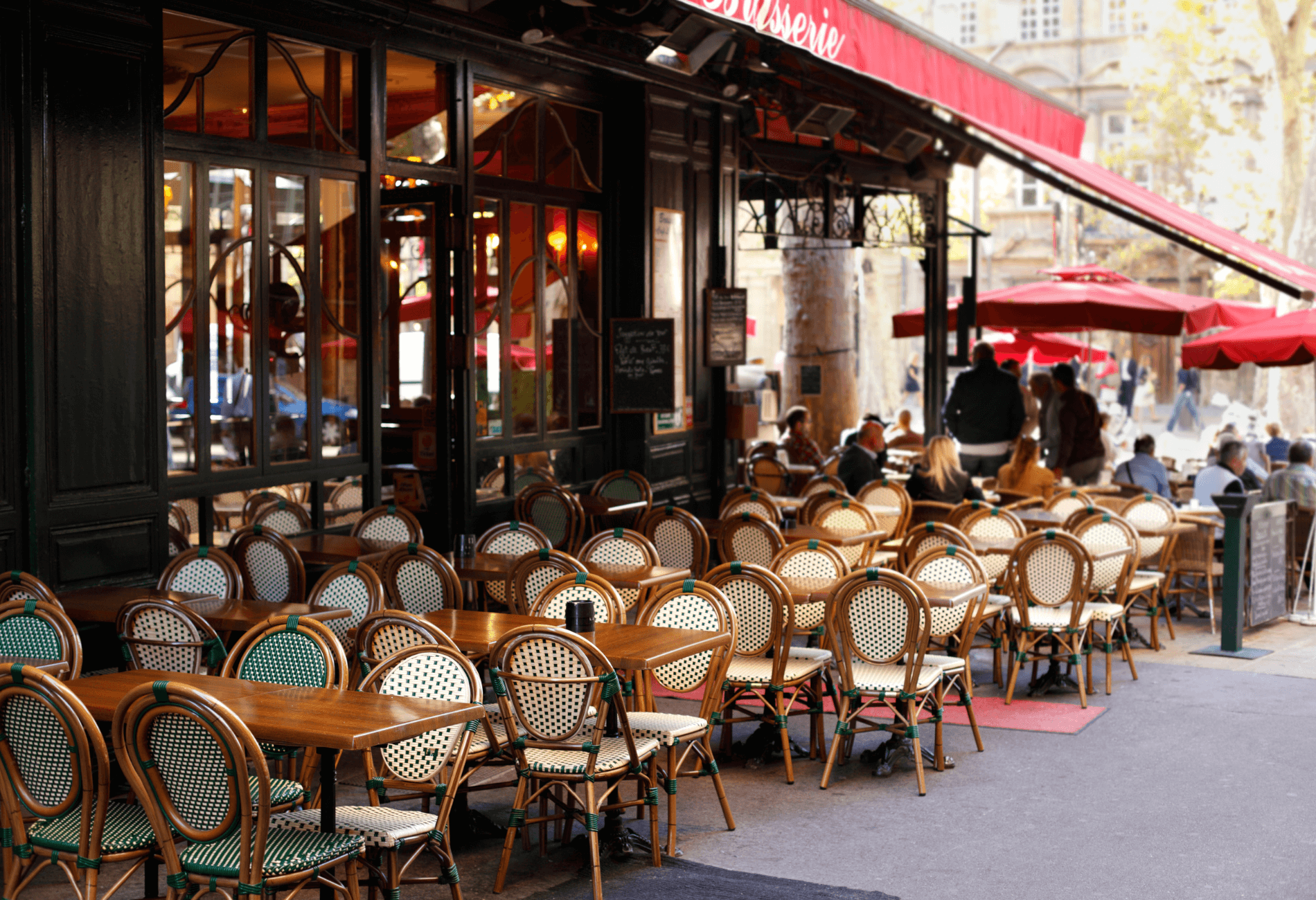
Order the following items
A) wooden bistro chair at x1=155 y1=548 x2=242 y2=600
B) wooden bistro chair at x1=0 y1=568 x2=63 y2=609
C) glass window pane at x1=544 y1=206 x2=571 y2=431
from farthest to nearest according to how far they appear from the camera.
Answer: glass window pane at x1=544 y1=206 x2=571 y2=431
wooden bistro chair at x1=155 y1=548 x2=242 y2=600
wooden bistro chair at x1=0 y1=568 x2=63 y2=609

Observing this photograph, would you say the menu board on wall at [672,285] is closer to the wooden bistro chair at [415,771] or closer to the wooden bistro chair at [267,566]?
the wooden bistro chair at [267,566]

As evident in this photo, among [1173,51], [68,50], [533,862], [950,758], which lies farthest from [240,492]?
[1173,51]

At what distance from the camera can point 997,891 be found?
499 centimetres

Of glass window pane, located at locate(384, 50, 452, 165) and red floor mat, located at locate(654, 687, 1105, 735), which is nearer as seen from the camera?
red floor mat, located at locate(654, 687, 1105, 735)

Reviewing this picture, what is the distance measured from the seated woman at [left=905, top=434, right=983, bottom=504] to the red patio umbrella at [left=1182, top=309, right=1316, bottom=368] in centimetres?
241

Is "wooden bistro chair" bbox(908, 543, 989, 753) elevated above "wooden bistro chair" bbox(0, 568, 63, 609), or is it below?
below

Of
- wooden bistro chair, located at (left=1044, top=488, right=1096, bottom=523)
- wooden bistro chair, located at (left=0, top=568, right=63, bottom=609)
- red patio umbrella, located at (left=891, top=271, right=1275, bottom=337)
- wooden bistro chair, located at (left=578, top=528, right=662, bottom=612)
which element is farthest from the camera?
red patio umbrella, located at (left=891, top=271, right=1275, bottom=337)

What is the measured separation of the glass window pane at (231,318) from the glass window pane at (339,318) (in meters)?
0.58

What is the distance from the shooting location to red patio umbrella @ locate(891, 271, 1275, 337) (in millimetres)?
13133

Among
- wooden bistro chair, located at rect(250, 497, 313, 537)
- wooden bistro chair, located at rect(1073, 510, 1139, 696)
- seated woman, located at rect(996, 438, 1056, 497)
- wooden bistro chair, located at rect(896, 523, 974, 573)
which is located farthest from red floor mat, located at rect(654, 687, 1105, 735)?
seated woman, located at rect(996, 438, 1056, 497)

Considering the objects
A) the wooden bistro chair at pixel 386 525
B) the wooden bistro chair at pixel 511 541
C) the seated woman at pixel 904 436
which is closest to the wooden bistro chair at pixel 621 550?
the wooden bistro chair at pixel 511 541

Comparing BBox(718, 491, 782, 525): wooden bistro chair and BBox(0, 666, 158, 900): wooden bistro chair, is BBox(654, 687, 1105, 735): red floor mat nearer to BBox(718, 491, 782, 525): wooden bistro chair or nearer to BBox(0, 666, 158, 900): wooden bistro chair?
BBox(718, 491, 782, 525): wooden bistro chair

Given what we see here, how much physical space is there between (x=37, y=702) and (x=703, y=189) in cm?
864

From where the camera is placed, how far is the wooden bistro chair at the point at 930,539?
805 centimetres
